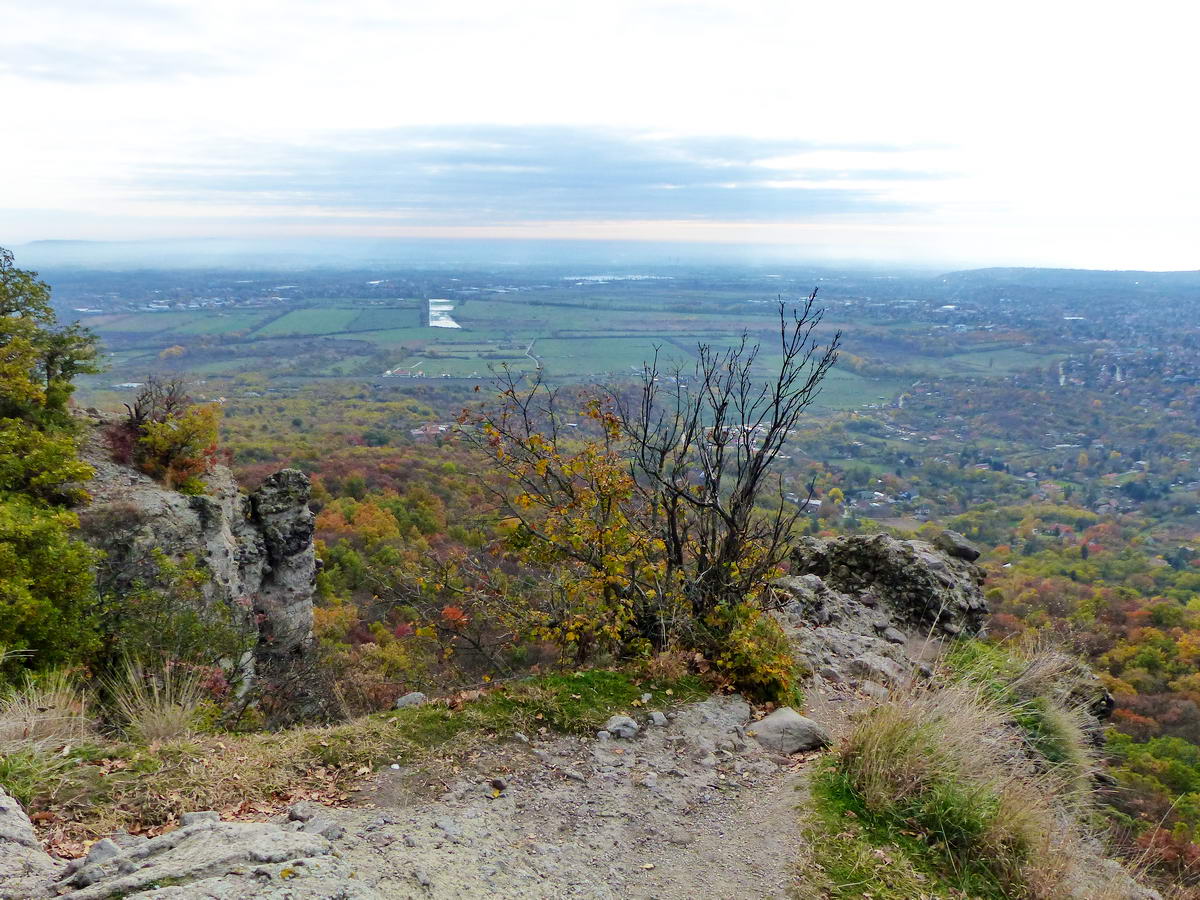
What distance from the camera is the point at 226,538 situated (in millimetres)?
12422

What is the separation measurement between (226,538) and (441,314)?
374 feet

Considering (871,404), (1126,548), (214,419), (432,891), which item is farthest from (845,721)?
(871,404)

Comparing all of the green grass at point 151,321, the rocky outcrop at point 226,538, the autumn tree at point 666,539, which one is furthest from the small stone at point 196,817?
the green grass at point 151,321

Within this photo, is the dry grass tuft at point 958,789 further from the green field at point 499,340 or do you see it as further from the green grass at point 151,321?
the green grass at point 151,321

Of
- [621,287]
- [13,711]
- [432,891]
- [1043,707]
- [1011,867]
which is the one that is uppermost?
[621,287]

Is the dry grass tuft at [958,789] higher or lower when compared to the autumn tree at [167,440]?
Result: lower

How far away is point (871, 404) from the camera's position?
70.7m

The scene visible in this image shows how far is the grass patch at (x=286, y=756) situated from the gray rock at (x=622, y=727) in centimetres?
10

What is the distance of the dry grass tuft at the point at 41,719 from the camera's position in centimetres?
434

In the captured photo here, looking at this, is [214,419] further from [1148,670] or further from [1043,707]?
[1148,670]

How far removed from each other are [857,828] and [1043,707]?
3933 mm

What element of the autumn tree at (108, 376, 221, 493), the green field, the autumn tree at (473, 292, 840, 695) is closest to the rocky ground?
the autumn tree at (473, 292, 840, 695)

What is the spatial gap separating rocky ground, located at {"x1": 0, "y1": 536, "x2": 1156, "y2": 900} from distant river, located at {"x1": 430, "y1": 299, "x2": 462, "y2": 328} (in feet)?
356

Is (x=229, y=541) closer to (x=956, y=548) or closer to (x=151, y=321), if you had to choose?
(x=956, y=548)
